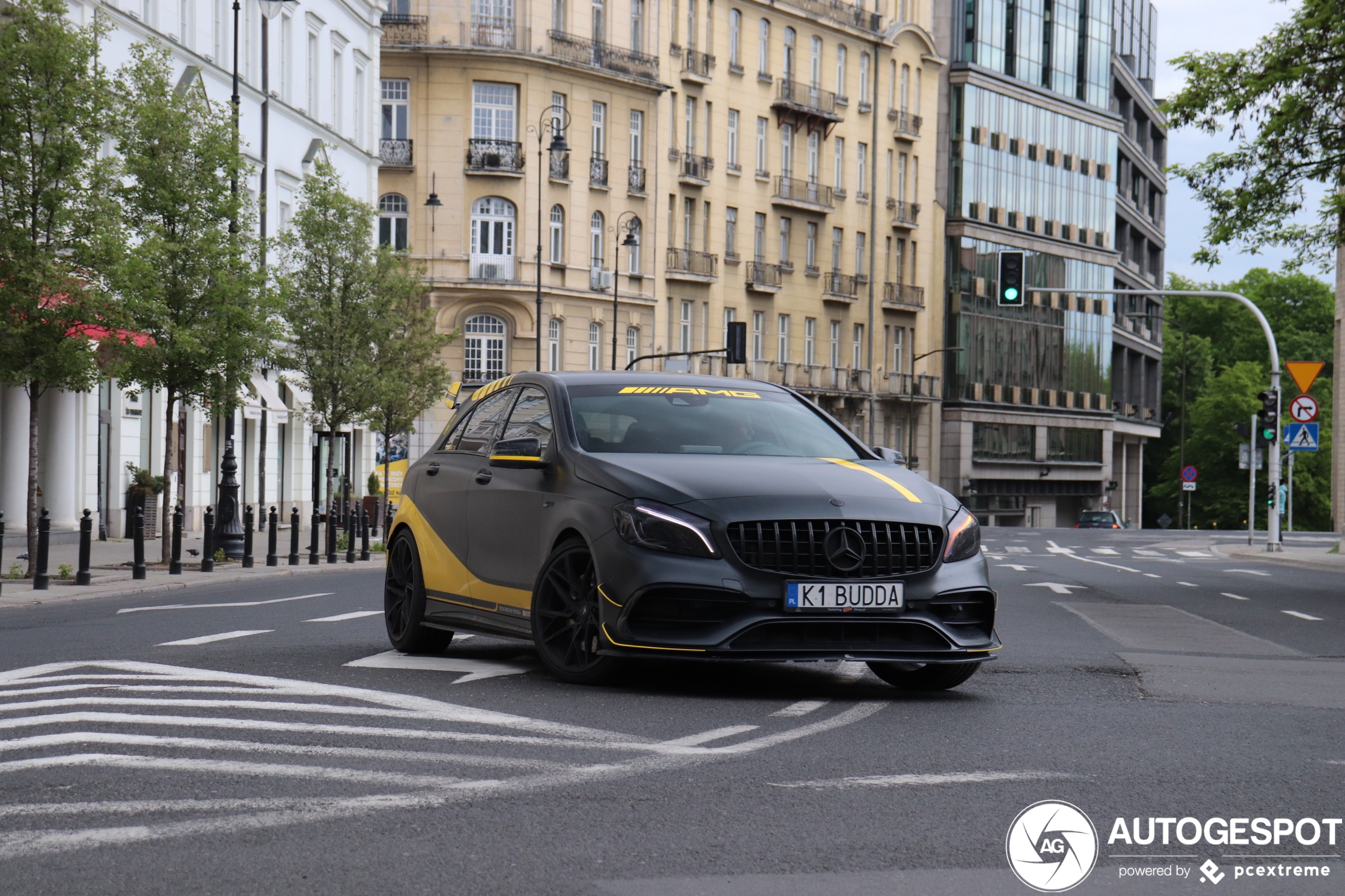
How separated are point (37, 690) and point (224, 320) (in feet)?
55.0

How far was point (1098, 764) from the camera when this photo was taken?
22.7ft

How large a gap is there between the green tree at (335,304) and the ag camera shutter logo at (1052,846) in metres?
30.3

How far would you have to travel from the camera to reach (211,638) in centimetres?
1207

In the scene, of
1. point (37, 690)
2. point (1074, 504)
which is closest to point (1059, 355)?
point (1074, 504)

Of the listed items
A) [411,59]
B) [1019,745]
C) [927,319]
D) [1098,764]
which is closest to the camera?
[1098,764]

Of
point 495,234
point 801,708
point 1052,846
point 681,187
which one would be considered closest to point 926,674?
point 801,708

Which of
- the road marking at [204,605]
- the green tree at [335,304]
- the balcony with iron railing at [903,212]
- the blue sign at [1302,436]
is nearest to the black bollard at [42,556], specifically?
the road marking at [204,605]

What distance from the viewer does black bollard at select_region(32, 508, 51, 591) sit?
1919cm

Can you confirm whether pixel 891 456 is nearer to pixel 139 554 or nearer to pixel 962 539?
pixel 962 539

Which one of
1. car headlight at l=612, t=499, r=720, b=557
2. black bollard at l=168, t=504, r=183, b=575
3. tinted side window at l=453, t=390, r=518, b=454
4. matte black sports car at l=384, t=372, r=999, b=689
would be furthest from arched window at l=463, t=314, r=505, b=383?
car headlight at l=612, t=499, r=720, b=557

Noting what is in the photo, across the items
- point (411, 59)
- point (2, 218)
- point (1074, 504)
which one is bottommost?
point (1074, 504)

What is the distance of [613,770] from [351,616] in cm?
883

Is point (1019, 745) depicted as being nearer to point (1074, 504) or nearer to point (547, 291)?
point (547, 291)

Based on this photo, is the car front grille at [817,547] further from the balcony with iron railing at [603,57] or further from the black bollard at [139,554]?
the balcony with iron railing at [603,57]
